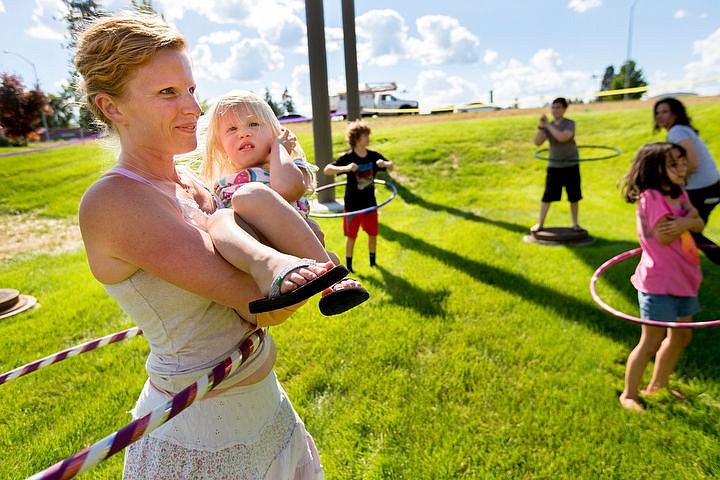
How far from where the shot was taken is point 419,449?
294 centimetres

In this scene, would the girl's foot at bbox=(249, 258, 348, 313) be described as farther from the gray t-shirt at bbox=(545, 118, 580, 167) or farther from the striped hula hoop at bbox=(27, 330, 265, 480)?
the gray t-shirt at bbox=(545, 118, 580, 167)

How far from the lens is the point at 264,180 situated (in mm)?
1892

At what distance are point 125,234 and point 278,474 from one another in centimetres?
96

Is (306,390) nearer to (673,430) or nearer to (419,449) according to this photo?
(419,449)

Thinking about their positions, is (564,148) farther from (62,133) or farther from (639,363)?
(62,133)

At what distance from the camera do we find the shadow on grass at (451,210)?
790 centimetres

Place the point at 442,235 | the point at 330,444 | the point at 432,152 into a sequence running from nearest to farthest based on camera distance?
the point at 330,444 → the point at 442,235 → the point at 432,152

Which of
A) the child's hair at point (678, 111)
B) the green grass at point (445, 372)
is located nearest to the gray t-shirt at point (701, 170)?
the child's hair at point (678, 111)

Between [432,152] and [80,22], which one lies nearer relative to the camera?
[80,22]

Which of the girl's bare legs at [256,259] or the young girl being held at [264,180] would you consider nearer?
the girl's bare legs at [256,259]

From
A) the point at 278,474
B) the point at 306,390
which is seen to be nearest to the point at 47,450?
the point at 306,390

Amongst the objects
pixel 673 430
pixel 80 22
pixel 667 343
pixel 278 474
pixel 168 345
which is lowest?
pixel 673 430

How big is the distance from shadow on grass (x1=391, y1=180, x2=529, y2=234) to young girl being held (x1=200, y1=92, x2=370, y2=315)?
6.43m

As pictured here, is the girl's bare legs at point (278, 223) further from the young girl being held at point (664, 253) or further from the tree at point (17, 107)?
the tree at point (17, 107)
